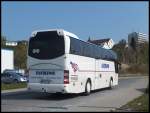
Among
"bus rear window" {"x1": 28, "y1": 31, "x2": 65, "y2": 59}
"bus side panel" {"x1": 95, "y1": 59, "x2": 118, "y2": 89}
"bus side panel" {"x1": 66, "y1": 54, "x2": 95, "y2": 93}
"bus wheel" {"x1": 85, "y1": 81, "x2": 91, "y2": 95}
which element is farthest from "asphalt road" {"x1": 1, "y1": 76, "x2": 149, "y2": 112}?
"bus side panel" {"x1": 95, "y1": 59, "x2": 118, "y2": 89}

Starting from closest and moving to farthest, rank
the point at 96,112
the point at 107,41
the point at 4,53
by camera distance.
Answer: the point at 96,112 < the point at 107,41 < the point at 4,53

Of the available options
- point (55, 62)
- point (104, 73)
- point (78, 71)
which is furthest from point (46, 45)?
point (104, 73)

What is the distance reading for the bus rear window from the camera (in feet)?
72.2

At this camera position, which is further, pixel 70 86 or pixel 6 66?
pixel 6 66

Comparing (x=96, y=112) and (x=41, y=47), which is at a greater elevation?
(x=41, y=47)

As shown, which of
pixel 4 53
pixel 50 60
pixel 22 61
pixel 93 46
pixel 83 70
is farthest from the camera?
pixel 22 61

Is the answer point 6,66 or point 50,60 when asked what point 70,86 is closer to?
point 50,60

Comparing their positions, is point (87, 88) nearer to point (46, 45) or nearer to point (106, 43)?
point (46, 45)

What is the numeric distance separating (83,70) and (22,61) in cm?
7813

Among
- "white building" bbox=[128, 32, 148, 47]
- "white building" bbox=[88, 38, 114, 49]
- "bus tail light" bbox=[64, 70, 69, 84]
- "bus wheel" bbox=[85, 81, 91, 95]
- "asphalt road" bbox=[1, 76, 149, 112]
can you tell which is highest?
"white building" bbox=[88, 38, 114, 49]

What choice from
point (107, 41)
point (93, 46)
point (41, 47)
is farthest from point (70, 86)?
point (107, 41)

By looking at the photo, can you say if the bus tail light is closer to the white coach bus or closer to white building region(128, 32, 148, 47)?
the white coach bus

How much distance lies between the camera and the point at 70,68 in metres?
22.1

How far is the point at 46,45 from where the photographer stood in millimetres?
22281
